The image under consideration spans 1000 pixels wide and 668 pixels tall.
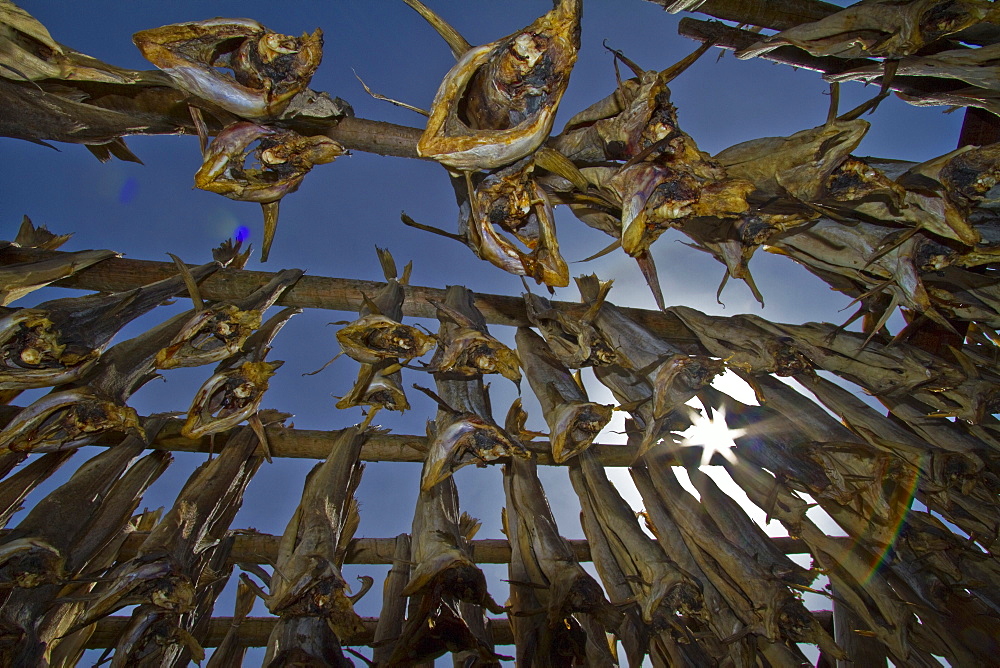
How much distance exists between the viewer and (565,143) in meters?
3.05

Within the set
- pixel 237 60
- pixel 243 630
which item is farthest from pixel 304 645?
pixel 243 630

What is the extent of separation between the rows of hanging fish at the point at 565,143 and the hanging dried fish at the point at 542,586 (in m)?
2.02

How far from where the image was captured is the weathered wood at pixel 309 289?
3957 mm

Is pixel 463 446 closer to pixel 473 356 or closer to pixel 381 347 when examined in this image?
pixel 473 356

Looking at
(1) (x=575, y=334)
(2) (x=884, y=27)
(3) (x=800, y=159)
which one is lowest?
(1) (x=575, y=334)

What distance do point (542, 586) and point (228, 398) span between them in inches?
96.4

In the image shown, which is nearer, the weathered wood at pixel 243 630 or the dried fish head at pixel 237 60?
the dried fish head at pixel 237 60

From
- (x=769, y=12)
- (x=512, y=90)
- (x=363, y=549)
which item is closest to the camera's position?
(x=512, y=90)

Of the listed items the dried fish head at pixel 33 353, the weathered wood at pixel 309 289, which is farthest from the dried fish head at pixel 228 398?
the weathered wood at pixel 309 289

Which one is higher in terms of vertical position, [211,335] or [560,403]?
[211,335]

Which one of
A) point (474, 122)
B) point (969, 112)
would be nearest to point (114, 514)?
point (474, 122)

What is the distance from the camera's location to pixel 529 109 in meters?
2.40

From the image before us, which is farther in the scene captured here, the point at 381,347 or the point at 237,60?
the point at 381,347

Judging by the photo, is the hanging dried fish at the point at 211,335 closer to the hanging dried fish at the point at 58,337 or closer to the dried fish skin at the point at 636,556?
the hanging dried fish at the point at 58,337
